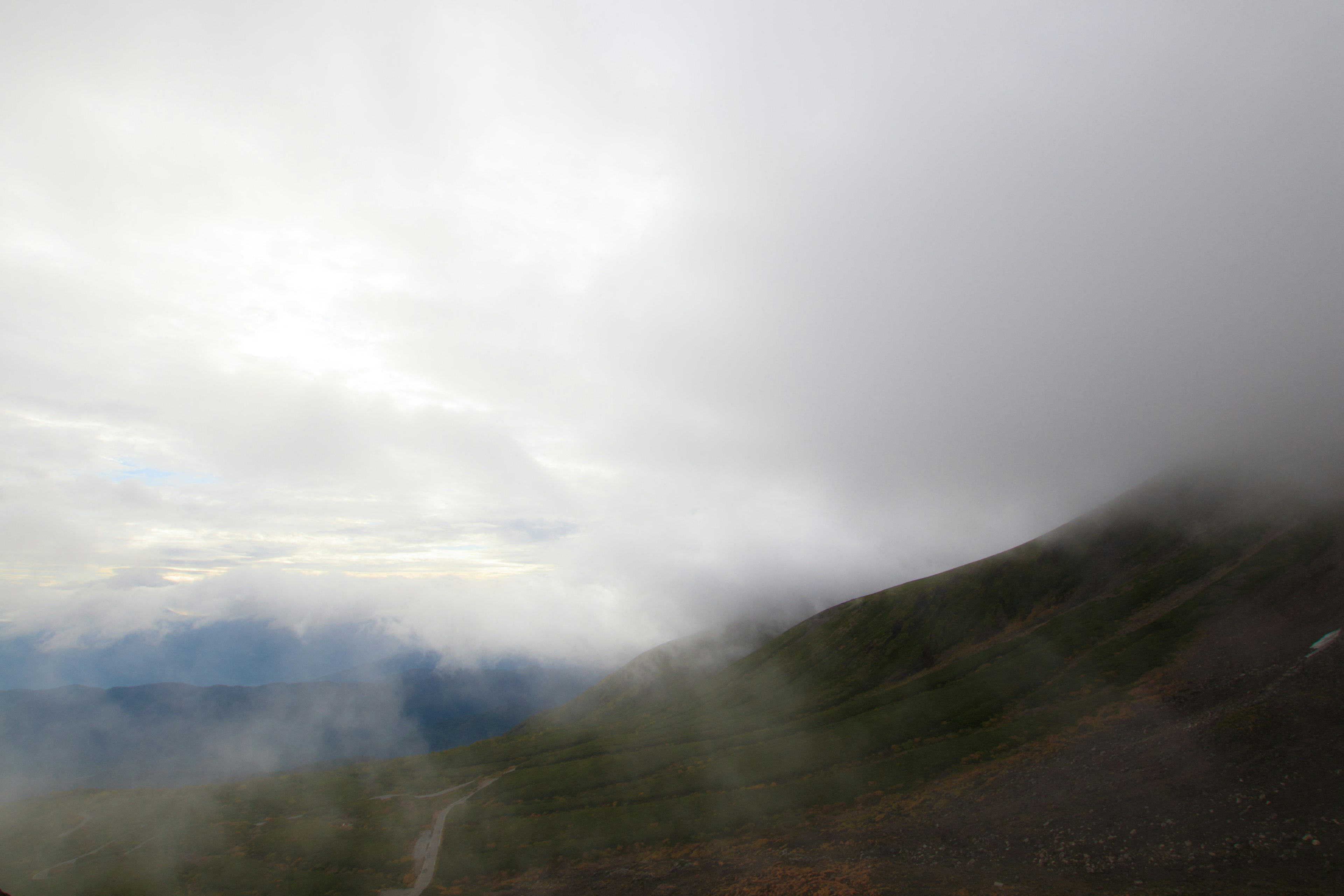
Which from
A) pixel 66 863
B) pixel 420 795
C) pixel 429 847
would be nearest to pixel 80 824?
pixel 66 863

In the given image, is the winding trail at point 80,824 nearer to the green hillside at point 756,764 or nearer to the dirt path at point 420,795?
the green hillside at point 756,764

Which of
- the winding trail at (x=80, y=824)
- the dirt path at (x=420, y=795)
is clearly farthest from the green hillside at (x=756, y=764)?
the dirt path at (x=420, y=795)

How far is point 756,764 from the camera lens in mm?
114812

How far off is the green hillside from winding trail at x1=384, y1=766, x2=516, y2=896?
2096 mm

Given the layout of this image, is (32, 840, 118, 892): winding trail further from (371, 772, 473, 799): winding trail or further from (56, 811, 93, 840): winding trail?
(371, 772, 473, 799): winding trail

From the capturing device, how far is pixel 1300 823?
43.7 m

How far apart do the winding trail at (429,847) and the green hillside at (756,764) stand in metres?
2.10

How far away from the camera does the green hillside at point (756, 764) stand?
90.1 metres

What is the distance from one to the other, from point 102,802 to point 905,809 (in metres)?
195

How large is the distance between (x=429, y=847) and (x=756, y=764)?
65.5 m

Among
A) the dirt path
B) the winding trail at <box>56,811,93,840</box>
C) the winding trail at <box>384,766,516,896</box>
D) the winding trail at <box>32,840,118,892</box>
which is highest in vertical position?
the winding trail at <box>56,811,93,840</box>

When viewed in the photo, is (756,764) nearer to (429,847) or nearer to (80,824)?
(429,847)

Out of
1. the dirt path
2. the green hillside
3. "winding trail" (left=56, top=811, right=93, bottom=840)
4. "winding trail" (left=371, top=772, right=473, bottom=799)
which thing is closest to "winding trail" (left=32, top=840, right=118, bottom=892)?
the green hillside

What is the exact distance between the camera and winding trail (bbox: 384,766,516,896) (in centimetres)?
8256
